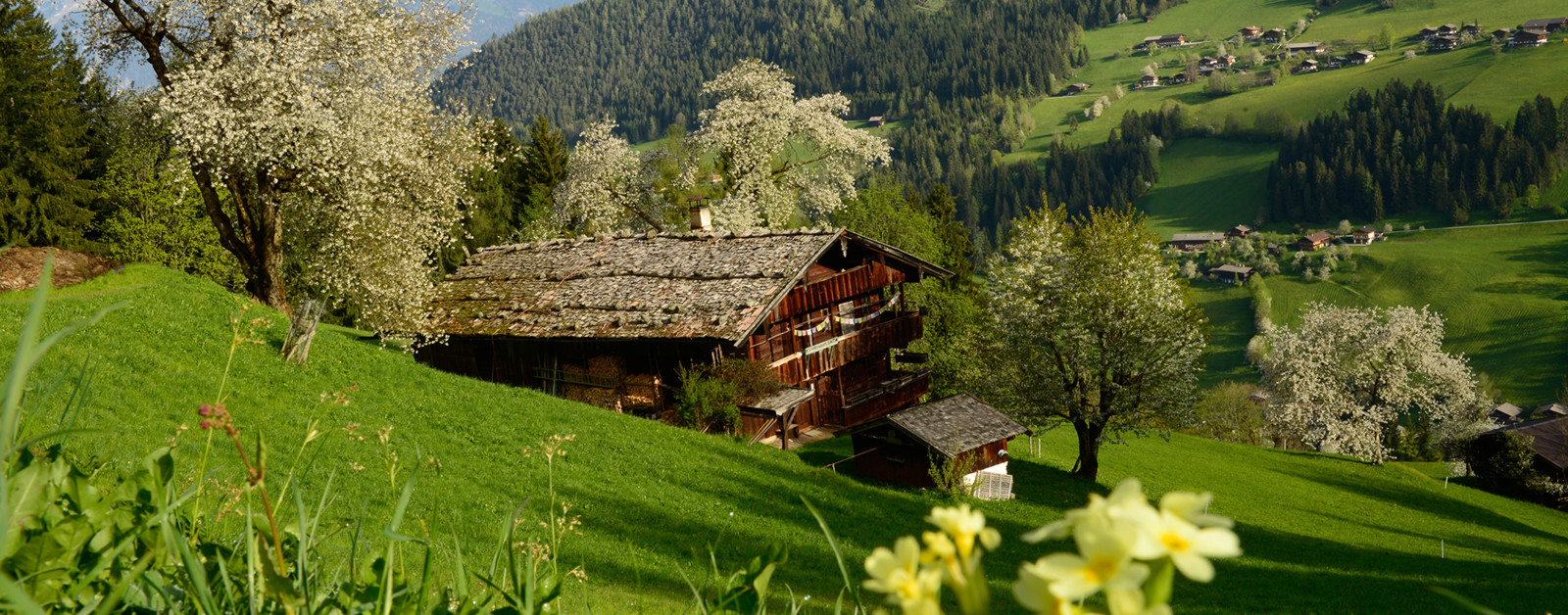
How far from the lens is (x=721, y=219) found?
41719mm

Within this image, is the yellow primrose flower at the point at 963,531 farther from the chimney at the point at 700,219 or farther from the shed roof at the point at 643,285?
the chimney at the point at 700,219

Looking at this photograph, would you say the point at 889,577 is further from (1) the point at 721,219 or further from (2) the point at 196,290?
(1) the point at 721,219

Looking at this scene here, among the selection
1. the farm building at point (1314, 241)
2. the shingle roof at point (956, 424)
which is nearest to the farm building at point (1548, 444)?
the shingle roof at point (956, 424)

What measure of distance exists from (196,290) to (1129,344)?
26666 millimetres

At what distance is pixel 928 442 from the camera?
2441 centimetres

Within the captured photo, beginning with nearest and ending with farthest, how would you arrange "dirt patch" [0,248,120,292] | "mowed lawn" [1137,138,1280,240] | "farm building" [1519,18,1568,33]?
"dirt patch" [0,248,120,292], "mowed lawn" [1137,138,1280,240], "farm building" [1519,18,1568,33]

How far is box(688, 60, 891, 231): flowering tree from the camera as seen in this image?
43.2 meters

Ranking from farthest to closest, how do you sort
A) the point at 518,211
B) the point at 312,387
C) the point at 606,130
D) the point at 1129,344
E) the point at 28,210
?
1. the point at 518,211
2. the point at 606,130
3. the point at 28,210
4. the point at 1129,344
5. the point at 312,387

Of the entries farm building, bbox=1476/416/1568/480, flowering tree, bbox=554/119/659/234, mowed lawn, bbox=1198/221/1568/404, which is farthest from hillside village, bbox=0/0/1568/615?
mowed lawn, bbox=1198/221/1568/404

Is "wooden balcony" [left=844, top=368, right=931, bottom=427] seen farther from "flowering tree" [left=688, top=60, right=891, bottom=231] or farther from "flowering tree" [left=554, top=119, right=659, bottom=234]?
"flowering tree" [left=554, top=119, right=659, bottom=234]

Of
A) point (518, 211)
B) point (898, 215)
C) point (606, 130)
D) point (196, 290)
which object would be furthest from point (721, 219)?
point (518, 211)

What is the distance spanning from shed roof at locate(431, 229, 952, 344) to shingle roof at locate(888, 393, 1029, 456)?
5.27 m

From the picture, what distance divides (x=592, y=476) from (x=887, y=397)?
1600cm

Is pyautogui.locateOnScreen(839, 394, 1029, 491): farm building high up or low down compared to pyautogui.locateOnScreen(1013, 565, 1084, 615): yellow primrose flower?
down
